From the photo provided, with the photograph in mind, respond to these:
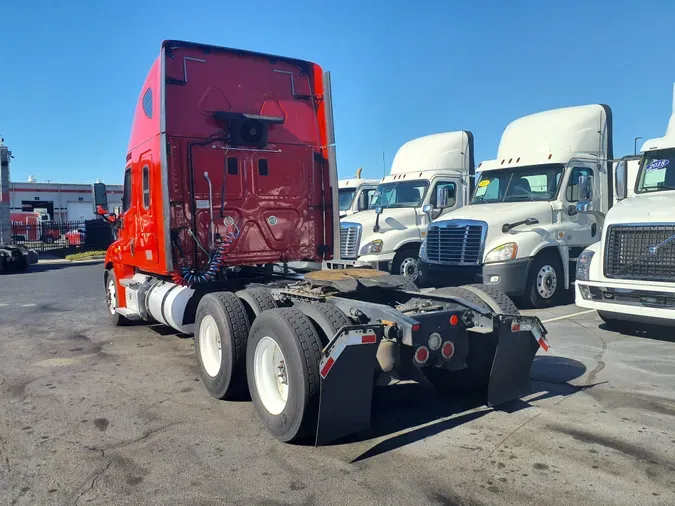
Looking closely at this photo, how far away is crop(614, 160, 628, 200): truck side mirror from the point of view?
9508 millimetres

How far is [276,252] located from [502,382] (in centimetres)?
373

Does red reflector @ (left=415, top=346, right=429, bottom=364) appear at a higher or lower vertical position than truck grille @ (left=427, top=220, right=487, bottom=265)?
lower

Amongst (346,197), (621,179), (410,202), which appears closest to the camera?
(621,179)

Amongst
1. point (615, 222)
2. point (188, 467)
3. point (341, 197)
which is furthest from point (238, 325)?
point (341, 197)

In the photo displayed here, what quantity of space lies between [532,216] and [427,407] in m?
6.19

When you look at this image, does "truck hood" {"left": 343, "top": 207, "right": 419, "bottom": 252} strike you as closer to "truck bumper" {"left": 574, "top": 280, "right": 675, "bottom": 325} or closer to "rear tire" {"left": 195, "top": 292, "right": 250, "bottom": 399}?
"truck bumper" {"left": 574, "top": 280, "right": 675, "bottom": 325}

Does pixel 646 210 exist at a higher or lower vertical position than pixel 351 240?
higher

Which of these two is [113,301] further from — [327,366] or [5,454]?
[327,366]

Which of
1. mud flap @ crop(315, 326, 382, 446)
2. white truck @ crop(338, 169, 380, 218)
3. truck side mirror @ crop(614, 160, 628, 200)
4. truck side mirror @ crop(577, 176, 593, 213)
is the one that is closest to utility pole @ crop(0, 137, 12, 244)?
white truck @ crop(338, 169, 380, 218)

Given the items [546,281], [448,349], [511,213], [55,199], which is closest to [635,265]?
[546,281]

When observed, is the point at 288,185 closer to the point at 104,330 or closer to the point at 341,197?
the point at 104,330

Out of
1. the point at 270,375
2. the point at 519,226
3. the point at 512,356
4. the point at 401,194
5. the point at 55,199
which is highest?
the point at 55,199

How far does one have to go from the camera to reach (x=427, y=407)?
5.22 metres

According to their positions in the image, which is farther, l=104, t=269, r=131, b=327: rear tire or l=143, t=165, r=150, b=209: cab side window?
l=104, t=269, r=131, b=327: rear tire
